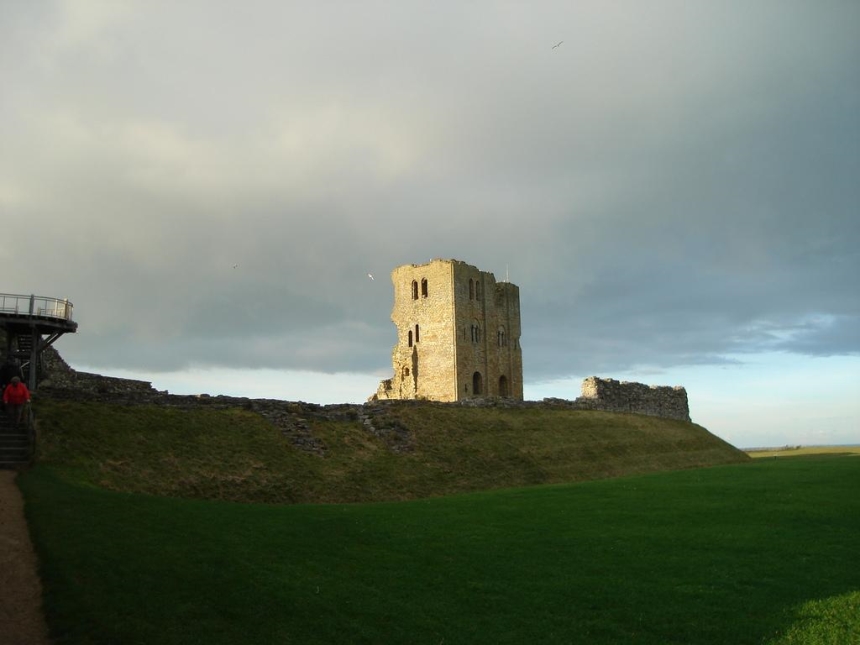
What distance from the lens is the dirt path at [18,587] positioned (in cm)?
831

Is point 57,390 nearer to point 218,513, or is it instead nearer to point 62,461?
point 62,461

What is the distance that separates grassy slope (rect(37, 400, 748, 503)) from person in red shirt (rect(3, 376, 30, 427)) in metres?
0.71

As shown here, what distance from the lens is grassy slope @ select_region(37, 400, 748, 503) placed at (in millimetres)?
20953

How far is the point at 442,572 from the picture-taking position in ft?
38.5

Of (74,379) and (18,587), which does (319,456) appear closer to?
(74,379)

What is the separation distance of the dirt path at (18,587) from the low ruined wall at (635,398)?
130ft

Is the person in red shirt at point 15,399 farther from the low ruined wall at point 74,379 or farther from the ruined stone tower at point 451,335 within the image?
the ruined stone tower at point 451,335

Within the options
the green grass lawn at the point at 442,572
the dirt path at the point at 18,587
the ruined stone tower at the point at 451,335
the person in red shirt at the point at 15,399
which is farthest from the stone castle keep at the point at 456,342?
the dirt path at the point at 18,587

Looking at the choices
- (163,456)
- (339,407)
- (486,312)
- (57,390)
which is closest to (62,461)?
(163,456)

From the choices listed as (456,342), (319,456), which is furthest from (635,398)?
(319,456)

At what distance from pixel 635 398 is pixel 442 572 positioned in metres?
44.9

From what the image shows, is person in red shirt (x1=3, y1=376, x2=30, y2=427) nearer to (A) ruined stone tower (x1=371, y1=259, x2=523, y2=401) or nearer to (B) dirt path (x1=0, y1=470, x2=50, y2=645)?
(B) dirt path (x1=0, y1=470, x2=50, y2=645)

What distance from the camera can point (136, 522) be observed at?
13.3 m

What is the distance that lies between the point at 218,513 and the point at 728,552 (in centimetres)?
1031
